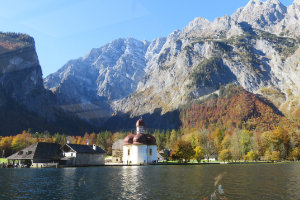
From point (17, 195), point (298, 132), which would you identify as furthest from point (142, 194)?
point (298, 132)

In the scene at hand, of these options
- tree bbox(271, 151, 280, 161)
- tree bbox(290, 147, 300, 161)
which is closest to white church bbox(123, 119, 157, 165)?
tree bbox(271, 151, 280, 161)

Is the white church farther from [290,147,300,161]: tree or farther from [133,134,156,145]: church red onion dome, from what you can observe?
[290,147,300,161]: tree

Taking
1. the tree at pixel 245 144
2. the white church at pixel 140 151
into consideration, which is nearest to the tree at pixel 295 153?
the tree at pixel 245 144

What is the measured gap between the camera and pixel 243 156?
12288cm

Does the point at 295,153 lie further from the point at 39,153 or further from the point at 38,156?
the point at 38,156

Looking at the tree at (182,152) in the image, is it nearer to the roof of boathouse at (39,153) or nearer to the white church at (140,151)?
the white church at (140,151)

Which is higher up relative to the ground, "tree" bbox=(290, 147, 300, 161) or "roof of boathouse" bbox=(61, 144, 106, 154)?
"roof of boathouse" bbox=(61, 144, 106, 154)

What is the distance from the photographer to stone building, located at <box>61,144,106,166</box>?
294 feet

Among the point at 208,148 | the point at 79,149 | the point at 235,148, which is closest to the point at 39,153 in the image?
the point at 79,149

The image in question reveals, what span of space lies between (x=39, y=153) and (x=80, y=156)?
1287 cm

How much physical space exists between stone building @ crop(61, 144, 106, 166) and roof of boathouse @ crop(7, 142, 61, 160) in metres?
3.03

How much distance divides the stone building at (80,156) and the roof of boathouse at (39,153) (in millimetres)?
3035

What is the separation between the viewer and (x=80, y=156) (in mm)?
91750

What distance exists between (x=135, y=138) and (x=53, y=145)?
31.7m
